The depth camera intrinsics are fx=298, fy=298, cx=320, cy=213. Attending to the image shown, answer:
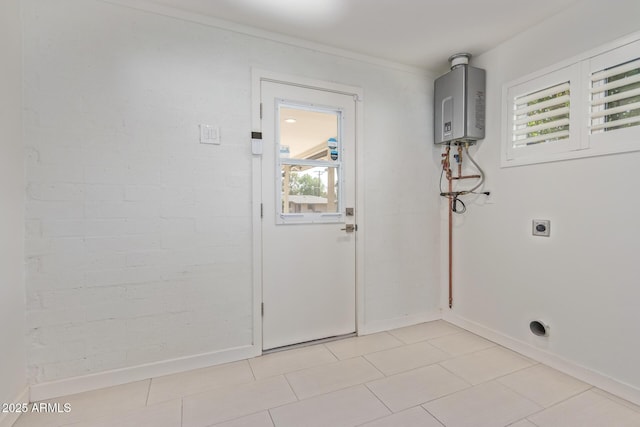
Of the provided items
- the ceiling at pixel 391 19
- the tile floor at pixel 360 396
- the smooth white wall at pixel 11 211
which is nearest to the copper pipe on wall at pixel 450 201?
the tile floor at pixel 360 396

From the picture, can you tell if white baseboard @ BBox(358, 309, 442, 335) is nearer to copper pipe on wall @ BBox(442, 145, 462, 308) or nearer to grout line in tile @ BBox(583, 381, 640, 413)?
copper pipe on wall @ BBox(442, 145, 462, 308)

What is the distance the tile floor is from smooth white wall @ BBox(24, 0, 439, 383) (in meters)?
0.27

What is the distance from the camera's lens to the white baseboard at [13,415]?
1.48 m

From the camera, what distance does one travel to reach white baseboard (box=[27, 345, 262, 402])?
1777mm

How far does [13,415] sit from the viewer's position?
157cm

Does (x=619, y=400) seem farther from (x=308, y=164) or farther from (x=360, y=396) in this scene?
(x=308, y=164)

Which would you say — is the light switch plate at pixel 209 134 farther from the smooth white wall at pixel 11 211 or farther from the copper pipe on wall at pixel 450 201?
the copper pipe on wall at pixel 450 201

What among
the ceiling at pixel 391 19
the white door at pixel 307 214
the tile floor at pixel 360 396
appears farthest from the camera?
the white door at pixel 307 214

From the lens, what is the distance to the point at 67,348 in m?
1.82

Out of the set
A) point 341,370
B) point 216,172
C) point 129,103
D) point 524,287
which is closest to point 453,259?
point 524,287

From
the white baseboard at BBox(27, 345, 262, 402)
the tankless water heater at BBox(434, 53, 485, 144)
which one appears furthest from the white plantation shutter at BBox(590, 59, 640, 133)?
the white baseboard at BBox(27, 345, 262, 402)

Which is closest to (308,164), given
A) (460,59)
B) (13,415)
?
(460,59)

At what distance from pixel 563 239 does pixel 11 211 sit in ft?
11.1

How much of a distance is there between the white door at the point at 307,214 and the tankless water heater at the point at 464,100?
2.95 ft
